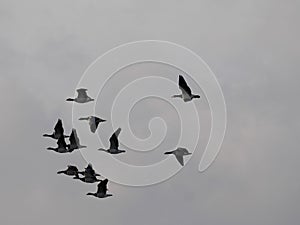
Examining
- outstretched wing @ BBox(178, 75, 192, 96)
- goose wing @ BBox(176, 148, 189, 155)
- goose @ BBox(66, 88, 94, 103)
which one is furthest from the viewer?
goose wing @ BBox(176, 148, 189, 155)

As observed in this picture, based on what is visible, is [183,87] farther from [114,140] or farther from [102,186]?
[102,186]

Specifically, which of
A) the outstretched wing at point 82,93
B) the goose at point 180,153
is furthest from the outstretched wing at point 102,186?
the outstretched wing at point 82,93

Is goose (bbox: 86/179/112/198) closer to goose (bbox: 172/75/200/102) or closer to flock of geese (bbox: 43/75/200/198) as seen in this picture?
flock of geese (bbox: 43/75/200/198)

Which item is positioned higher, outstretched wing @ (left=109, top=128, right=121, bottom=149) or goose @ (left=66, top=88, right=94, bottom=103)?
goose @ (left=66, top=88, right=94, bottom=103)

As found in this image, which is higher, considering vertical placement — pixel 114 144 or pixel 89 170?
pixel 114 144

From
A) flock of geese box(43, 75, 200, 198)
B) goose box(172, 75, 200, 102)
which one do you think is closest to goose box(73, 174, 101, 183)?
flock of geese box(43, 75, 200, 198)

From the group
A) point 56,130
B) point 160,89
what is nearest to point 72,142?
point 56,130

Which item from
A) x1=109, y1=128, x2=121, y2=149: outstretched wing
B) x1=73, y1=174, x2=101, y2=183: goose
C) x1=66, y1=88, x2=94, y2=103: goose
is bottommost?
x1=73, y1=174, x2=101, y2=183: goose

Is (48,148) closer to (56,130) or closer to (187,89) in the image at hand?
(56,130)

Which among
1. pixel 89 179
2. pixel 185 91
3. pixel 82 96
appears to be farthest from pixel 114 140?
pixel 185 91

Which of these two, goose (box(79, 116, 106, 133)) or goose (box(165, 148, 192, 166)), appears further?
goose (box(165, 148, 192, 166))

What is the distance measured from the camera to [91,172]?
101 metres

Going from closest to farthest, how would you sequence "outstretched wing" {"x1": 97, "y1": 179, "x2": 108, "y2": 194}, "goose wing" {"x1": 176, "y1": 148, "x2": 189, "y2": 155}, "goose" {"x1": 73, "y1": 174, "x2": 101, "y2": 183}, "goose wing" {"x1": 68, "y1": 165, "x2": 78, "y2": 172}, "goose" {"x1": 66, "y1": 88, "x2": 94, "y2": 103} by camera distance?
"goose" {"x1": 66, "y1": 88, "x2": 94, "y2": 103}
"goose" {"x1": 73, "y1": 174, "x2": 101, "y2": 183}
"goose wing" {"x1": 176, "y1": 148, "x2": 189, "y2": 155}
"outstretched wing" {"x1": 97, "y1": 179, "x2": 108, "y2": 194}
"goose wing" {"x1": 68, "y1": 165, "x2": 78, "y2": 172}

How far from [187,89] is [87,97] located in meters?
7.88
